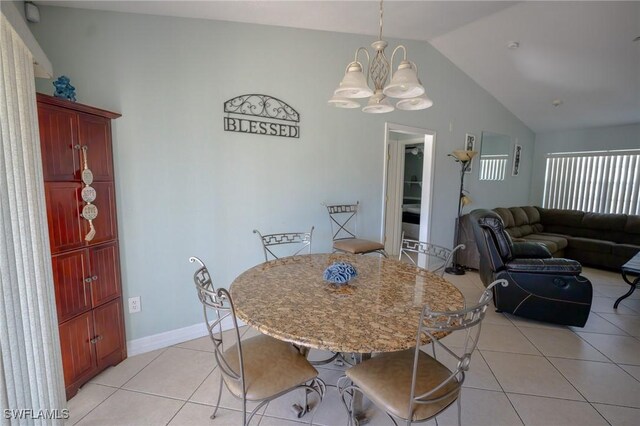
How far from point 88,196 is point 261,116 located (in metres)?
1.43

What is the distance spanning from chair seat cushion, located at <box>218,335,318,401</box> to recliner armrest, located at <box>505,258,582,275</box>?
7.61 ft

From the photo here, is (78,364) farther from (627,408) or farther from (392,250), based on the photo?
(392,250)

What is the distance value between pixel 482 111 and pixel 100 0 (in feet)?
16.1

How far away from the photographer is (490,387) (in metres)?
1.96

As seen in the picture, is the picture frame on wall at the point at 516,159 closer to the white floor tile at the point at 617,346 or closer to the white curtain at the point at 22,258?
the white floor tile at the point at 617,346

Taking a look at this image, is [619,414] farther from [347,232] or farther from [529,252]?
[347,232]

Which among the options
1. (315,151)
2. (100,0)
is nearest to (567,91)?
(315,151)

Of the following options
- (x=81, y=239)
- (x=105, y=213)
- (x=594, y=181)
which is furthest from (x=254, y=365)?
(x=594, y=181)

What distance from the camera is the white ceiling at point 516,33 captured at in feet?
7.78

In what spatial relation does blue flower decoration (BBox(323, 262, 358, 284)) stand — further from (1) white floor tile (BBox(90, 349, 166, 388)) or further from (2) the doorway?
(2) the doorway

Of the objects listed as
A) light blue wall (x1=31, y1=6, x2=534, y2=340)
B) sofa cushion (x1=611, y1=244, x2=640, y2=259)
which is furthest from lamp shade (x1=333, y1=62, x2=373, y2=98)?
sofa cushion (x1=611, y1=244, x2=640, y2=259)

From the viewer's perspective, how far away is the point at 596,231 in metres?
4.96

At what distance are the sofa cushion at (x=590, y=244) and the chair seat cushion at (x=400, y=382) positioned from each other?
491cm

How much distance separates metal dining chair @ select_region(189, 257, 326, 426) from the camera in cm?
123
